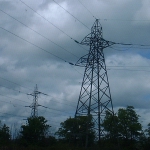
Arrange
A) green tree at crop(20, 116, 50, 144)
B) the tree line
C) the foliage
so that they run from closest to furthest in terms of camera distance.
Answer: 1. the tree line
2. green tree at crop(20, 116, 50, 144)
3. the foliage

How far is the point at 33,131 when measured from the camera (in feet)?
208

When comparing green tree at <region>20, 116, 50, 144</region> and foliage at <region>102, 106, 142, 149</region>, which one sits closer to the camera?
green tree at <region>20, 116, 50, 144</region>

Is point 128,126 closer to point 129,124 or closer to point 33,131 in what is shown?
point 129,124

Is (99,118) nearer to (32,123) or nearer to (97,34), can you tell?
(97,34)

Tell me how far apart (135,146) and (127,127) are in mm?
7636

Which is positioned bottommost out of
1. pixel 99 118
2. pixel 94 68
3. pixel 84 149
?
pixel 84 149

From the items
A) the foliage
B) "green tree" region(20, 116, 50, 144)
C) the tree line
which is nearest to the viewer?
the tree line

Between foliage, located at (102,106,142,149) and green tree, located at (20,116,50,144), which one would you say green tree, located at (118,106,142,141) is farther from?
green tree, located at (20,116,50,144)

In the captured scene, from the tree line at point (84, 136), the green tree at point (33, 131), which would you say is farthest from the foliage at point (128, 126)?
the green tree at point (33, 131)

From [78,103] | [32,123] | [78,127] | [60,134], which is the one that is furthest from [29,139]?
[78,103]

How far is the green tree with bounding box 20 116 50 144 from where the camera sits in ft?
204

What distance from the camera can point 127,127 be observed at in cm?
7338

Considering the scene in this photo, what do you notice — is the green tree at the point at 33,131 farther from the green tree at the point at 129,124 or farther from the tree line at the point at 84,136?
the green tree at the point at 129,124

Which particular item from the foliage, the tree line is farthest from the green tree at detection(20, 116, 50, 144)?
the foliage
